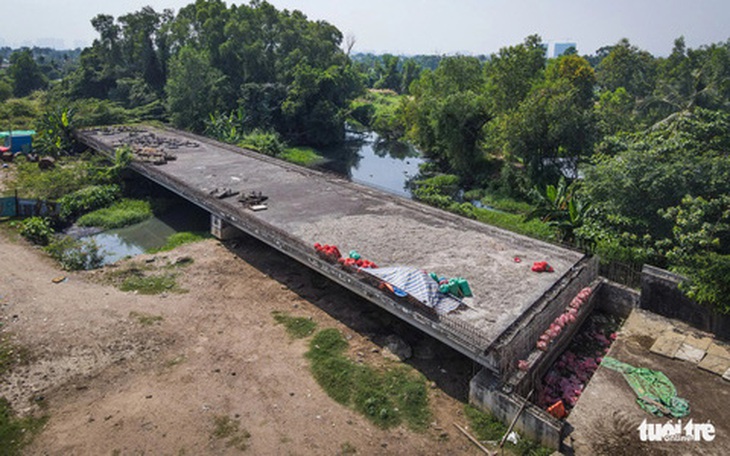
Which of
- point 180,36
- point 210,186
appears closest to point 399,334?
point 210,186

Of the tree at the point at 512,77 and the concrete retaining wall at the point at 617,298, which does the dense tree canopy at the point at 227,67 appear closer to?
the tree at the point at 512,77

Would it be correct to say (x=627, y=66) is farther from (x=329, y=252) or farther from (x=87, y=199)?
(x=87, y=199)

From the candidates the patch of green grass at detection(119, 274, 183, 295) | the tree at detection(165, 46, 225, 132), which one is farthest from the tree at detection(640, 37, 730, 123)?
the tree at detection(165, 46, 225, 132)

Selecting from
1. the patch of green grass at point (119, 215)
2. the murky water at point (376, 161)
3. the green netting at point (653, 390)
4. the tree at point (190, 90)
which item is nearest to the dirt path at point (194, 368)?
the green netting at point (653, 390)

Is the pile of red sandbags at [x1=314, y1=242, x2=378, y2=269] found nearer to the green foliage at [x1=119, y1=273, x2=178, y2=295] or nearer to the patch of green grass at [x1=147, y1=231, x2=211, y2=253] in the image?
the green foliage at [x1=119, y1=273, x2=178, y2=295]

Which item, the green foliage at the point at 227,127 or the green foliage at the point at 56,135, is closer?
the green foliage at the point at 56,135

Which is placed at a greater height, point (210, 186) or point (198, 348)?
point (210, 186)

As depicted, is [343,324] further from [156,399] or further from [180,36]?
[180,36]

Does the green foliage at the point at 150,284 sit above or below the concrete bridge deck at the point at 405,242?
below
